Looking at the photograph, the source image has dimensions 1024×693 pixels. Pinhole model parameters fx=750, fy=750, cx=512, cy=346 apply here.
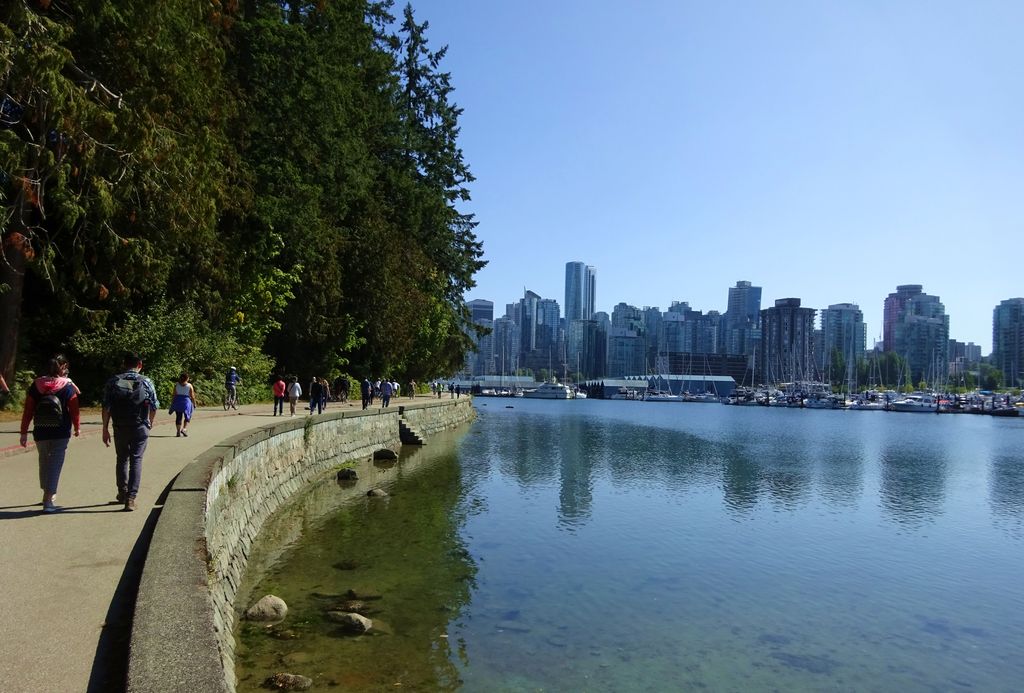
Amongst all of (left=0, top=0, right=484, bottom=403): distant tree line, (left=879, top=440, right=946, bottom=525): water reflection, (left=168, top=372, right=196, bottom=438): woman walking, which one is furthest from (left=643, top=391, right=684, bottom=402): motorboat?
(left=168, top=372, right=196, bottom=438): woman walking

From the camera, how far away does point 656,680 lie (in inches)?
361

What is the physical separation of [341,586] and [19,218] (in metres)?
12.3

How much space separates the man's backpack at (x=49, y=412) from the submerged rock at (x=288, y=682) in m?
3.82

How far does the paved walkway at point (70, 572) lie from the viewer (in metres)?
4.86

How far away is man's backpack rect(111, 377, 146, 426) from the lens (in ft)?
30.4

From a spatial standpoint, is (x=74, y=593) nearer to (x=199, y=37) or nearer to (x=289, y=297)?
(x=199, y=37)

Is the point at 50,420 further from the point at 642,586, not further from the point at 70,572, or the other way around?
the point at 642,586

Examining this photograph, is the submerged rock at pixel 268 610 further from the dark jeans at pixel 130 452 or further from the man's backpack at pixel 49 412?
the man's backpack at pixel 49 412

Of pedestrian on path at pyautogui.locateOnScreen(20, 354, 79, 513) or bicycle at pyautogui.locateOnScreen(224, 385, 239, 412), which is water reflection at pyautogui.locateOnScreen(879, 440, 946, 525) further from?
bicycle at pyautogui.locateOnScreen(224, 385, 239, 412)

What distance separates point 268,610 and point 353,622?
1147 millimetres

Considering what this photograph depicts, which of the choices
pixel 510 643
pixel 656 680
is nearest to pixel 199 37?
pixel 510 643

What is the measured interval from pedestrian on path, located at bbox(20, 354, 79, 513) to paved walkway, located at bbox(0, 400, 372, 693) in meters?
0.44

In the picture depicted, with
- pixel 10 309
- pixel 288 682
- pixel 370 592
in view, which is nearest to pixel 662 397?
pixel 10 309

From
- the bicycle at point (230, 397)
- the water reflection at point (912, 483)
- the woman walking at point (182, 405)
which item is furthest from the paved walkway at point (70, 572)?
the water reflection at point (912, 483)
